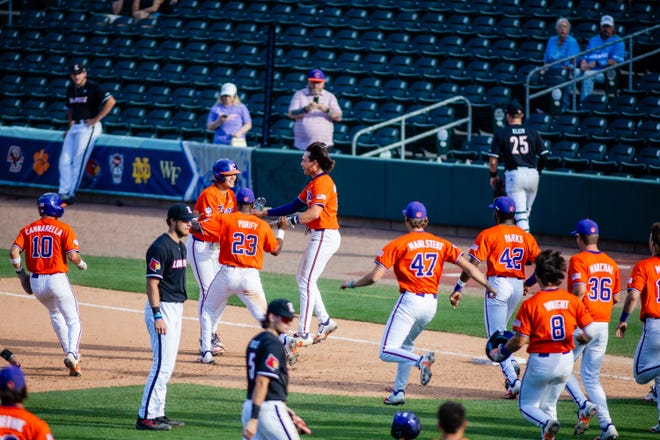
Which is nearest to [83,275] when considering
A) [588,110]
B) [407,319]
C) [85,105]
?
[85,105]

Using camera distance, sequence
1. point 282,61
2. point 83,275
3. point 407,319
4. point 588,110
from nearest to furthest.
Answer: point 407,319 < point 83,275 < point 588,110 < point 282,61

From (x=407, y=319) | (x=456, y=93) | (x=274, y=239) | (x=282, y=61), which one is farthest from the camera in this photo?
(x=282, y=61)

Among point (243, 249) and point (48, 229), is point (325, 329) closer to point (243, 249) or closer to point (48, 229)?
point (243, 249)

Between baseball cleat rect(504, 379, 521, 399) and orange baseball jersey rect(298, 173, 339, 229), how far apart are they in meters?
2.66

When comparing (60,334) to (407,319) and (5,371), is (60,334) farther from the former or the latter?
(5,371)

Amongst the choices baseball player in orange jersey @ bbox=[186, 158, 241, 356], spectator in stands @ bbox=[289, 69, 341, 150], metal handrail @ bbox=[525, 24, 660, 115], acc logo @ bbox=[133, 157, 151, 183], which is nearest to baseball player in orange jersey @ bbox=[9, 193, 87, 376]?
baseball player in orange jersey @ bbox=[186, 158, 241, 356]

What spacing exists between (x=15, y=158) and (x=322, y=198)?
1251 cm

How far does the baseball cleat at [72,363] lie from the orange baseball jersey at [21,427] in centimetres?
465

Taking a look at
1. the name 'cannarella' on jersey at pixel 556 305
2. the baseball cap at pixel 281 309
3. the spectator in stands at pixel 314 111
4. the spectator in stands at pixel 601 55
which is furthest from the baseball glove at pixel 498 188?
the baseball cap at pixel 281 309

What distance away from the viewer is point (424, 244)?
1000cm

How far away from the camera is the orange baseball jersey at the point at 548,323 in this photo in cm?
840

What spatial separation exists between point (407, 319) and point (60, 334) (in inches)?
144

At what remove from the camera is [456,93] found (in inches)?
839

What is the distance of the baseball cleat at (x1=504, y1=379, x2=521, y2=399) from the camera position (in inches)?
416
